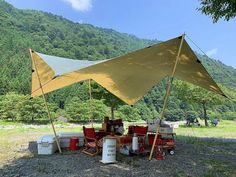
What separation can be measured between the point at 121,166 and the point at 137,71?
250 cm

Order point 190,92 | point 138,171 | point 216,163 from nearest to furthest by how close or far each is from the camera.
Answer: point 138,171, point 216,163, point 190,92

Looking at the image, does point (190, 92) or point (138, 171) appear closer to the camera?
point (138, 171)

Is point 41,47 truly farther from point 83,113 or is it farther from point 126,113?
point 83,113

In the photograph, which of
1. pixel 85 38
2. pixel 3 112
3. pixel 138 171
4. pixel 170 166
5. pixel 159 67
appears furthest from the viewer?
pixel 85 38

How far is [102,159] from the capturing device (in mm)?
6309

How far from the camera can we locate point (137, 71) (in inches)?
298

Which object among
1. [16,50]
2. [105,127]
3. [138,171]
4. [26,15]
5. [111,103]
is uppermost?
[26,15]

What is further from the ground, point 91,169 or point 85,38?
point 85,38

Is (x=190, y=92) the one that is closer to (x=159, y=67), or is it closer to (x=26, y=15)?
(x=159, y=67)

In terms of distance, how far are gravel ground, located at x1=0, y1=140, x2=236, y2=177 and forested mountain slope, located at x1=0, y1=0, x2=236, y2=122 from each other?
1109 inches

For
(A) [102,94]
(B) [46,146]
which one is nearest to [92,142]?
(B) [46,146]

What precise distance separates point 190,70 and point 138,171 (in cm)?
303

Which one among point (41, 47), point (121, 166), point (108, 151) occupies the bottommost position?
point (121, 166)

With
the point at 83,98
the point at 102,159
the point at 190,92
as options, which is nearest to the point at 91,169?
the point at 102,159
